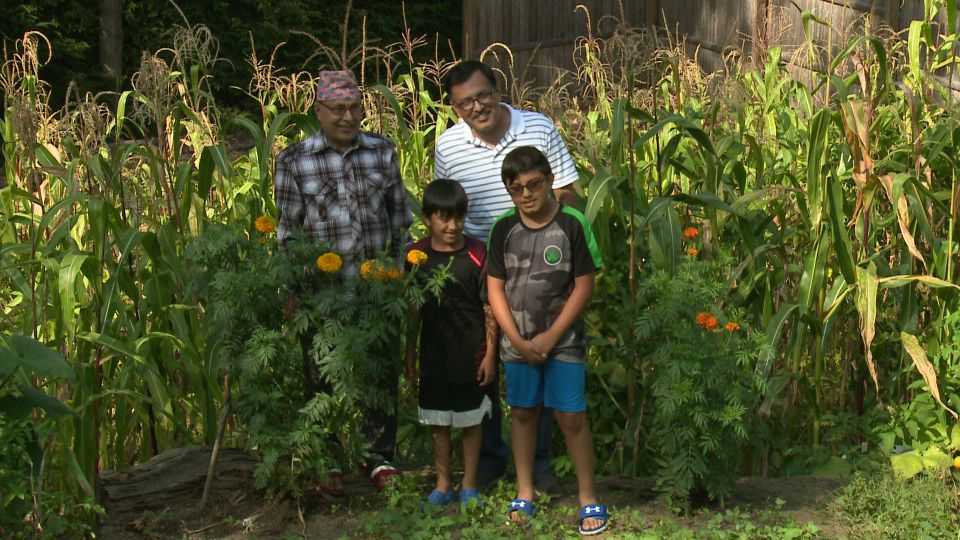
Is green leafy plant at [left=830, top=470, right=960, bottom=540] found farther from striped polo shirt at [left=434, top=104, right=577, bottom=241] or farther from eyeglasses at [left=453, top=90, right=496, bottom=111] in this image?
eyeglasses at [left=453, top=90, right=496, bottom=111]

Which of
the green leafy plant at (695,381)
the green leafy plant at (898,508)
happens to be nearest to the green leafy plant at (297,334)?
the green leafy plant at (695,381)

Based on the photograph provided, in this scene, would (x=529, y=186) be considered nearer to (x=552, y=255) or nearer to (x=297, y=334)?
(x=552, y=255)

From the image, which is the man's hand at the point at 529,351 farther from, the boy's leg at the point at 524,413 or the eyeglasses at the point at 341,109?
the eyeglasses at the point at 341,109

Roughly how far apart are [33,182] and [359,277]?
1830mm

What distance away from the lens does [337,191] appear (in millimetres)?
4484

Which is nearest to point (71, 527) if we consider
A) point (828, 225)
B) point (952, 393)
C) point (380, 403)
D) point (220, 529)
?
point (220, 529)

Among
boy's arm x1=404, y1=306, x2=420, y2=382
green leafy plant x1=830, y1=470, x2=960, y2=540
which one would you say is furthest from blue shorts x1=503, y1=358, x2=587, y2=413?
green leafy plant x1=830, y1=470, x2=960, y2=540

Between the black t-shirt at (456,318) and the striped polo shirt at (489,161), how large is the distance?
198 millimetres

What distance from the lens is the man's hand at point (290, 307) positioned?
4363 mm

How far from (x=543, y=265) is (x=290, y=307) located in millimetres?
785

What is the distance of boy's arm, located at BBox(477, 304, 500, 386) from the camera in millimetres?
4438

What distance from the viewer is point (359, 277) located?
4305 millimetres

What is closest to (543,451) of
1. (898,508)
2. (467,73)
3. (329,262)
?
(329,262)

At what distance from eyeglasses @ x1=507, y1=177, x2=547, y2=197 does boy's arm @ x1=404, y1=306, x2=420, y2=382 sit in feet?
1.78
